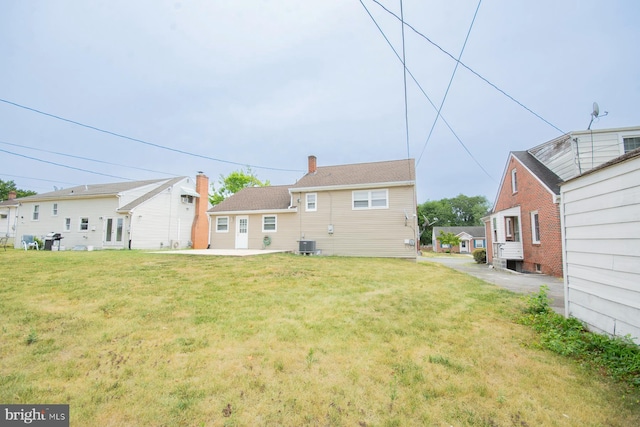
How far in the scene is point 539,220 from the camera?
12.8 m

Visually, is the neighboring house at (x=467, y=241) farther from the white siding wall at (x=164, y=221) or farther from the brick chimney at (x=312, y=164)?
the white siding wall at (x=164, y=221)

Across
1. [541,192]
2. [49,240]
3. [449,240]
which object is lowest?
[449,240]

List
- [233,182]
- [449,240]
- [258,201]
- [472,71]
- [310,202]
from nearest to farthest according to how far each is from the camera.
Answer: [472,71]
[310,202]
[258,201]
[233,182]
[449,240]

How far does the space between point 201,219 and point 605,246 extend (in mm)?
24119

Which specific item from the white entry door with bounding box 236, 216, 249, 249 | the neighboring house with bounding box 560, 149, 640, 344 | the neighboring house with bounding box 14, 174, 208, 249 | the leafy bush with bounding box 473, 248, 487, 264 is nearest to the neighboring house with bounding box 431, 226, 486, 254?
the leafy bush with bounding box 473, 248, 487, 264

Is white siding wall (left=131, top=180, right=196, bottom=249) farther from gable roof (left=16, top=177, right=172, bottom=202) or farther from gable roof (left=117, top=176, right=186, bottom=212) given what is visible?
gable roof (left=16, top=177, right=172, bottom=202)

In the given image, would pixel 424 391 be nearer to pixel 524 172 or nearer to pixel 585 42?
pixel 585 42

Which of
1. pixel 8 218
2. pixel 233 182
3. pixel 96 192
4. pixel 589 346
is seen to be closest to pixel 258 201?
pixel 96 192

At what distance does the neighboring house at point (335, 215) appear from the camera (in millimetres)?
15234

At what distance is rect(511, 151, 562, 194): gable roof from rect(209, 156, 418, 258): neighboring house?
5.56m

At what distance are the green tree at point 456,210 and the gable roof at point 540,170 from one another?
56.9 m

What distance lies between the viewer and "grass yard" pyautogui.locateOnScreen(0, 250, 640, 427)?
93.6 inches

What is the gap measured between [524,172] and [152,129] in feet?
89.6

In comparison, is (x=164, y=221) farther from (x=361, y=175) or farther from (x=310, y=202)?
(x=361, y=175)
